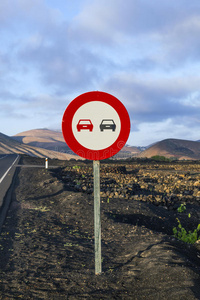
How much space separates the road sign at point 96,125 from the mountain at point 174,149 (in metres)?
81.3

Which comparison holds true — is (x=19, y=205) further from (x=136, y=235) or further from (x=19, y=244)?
(x=136, y=235)

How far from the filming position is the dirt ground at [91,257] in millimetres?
3266

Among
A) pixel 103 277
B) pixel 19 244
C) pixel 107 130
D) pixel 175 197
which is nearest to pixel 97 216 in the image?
pixel 103 277

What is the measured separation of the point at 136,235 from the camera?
5645mm

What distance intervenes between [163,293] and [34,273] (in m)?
1.79

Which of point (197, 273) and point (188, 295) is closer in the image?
point (188, 295)

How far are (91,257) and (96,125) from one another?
229 centimetres

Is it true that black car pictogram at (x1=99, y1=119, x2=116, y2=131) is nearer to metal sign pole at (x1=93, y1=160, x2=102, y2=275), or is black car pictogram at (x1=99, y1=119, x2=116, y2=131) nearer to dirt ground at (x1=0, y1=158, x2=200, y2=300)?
metal sign pole at (x1=93, y1=160, x2=102, y2=275)

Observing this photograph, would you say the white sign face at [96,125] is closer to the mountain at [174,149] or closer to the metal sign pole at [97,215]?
the metal sign pole at [97,215]

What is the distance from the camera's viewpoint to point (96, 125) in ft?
11.5

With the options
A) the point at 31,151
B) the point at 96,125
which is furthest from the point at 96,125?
the point at 31,151

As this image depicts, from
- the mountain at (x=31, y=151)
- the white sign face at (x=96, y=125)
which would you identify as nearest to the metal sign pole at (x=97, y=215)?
the white sign face at (x=96, y=125)

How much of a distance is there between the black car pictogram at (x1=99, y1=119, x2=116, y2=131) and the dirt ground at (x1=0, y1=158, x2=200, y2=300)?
1.91 m

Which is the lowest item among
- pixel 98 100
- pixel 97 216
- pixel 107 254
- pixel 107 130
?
pixel 107 254
